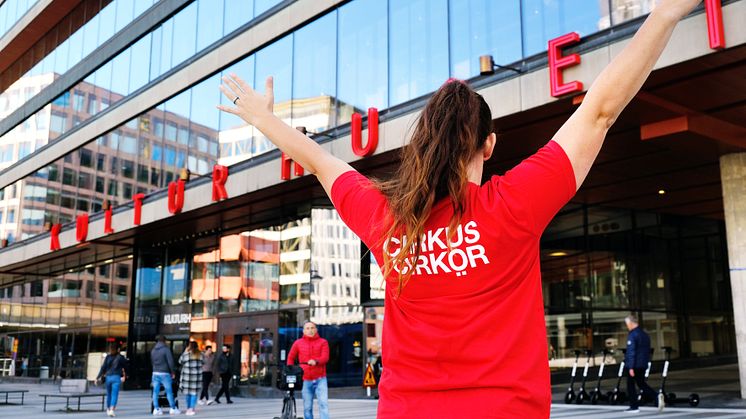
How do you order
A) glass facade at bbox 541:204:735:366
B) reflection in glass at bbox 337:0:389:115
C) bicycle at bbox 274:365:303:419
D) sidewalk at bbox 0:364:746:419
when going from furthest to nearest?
1. glass facade at bbox 541:204:735:366
2. reflection in glass at bbox 337:0:389:115
3. sidewalk at bbox 0:364:746:419
4. bicycle at bbox 274:365:303:419

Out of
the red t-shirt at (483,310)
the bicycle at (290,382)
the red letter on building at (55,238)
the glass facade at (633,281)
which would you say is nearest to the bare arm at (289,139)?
the red t-shirt at (483,310)

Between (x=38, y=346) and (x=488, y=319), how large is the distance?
39.8 m

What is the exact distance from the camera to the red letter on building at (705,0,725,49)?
1149cm

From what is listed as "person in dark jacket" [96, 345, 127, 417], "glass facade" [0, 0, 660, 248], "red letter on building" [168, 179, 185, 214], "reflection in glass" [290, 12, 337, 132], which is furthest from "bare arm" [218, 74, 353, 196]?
"red letter on building" [168, 179, 185, 214]

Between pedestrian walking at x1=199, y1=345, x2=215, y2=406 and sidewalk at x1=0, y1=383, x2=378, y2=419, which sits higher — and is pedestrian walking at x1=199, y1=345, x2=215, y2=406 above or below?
above

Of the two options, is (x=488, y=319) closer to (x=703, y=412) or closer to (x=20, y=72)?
(x=703, y=412)

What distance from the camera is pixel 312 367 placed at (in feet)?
40.4

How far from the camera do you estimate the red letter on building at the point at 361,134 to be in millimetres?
17109

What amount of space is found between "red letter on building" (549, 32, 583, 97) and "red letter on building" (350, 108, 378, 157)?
4.92 m

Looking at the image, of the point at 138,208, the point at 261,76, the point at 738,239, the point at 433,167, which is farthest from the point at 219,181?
the point at 433,167

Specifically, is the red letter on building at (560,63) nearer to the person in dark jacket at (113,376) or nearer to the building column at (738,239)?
the building column at (738,239)

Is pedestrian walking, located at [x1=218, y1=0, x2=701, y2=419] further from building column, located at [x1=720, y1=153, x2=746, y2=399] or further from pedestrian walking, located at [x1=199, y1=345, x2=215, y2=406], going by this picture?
pedestrian walking, located at [x1=199, y1=345, x2=215, y2=406]

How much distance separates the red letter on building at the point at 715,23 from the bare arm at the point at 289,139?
1117cm

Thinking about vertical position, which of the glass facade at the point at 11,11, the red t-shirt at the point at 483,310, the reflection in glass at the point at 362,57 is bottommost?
the red t-shirt at the point at 483,310
